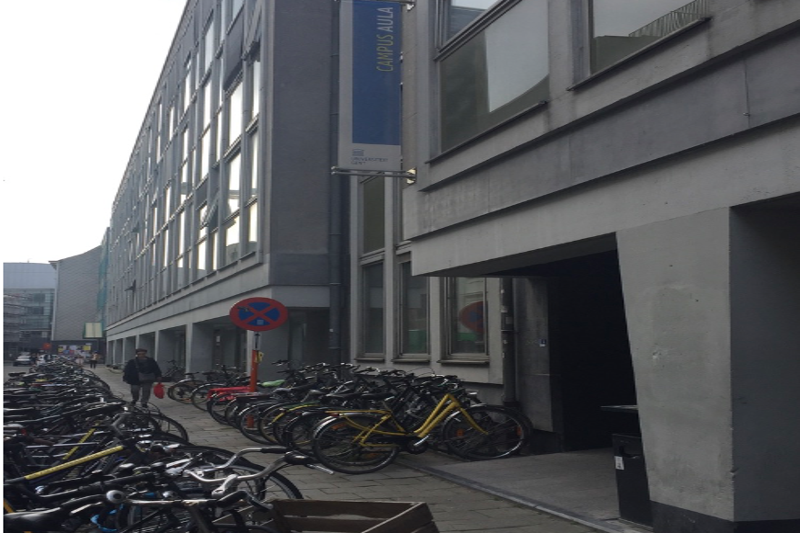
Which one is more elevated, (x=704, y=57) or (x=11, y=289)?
(x=11, y=289)

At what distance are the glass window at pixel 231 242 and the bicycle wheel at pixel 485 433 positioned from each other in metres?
13.7

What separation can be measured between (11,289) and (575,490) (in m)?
106

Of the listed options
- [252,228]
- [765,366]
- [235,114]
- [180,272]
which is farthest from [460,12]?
[180,272]

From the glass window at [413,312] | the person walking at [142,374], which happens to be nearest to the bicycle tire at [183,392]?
the person walking at [142,374]

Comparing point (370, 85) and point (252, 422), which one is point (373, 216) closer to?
point (252, 422)

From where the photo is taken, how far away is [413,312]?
51.3ft

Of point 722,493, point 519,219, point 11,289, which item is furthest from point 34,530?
point 11,289

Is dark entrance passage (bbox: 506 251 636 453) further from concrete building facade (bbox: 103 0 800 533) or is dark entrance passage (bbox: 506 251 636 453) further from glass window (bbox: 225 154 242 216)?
glass window (bbox: 225 154 242 216)

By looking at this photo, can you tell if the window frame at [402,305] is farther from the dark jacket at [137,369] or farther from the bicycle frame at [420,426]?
the dark jacket at [137,369]

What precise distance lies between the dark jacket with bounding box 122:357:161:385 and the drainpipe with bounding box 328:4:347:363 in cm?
401

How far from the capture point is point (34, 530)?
3453 millimetres

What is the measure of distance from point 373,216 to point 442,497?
1013 centimetres

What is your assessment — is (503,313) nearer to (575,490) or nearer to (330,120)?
(575,490)

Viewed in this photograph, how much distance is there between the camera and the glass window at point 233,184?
2425cm
